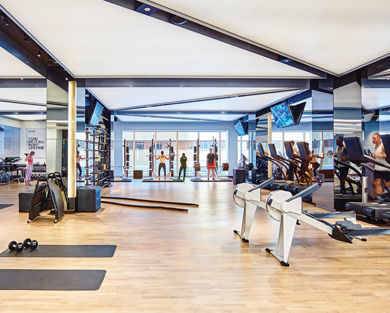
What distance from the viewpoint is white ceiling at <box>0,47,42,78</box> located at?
516 centimetres

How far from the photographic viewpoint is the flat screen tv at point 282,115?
9.50 meters

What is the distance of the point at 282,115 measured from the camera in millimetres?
9930

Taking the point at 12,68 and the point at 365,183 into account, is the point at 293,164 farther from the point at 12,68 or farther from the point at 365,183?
the point at 12,68

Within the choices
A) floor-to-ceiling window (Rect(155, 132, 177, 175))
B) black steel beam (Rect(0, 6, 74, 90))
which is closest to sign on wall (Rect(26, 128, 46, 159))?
floor-to-ceiling window (Rect(155, 132, 177, 175))

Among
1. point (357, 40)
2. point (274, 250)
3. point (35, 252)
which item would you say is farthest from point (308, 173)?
point (35, 252)

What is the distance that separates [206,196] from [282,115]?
3.84 m

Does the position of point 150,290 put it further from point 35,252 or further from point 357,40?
point 357,40

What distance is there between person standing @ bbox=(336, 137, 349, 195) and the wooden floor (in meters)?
1.68

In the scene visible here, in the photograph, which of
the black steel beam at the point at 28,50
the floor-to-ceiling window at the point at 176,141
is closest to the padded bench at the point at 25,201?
the black steel beam at the point at 28,50

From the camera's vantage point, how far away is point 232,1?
3361 mm

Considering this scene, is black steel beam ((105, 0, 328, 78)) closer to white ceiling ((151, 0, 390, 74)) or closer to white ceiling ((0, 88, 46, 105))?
white ceiling ((151, 0, 390, 74))

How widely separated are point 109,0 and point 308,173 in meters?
7.28

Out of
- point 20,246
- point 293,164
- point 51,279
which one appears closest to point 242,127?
point 293,164

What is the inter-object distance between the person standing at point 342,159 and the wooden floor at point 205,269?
1681mm
